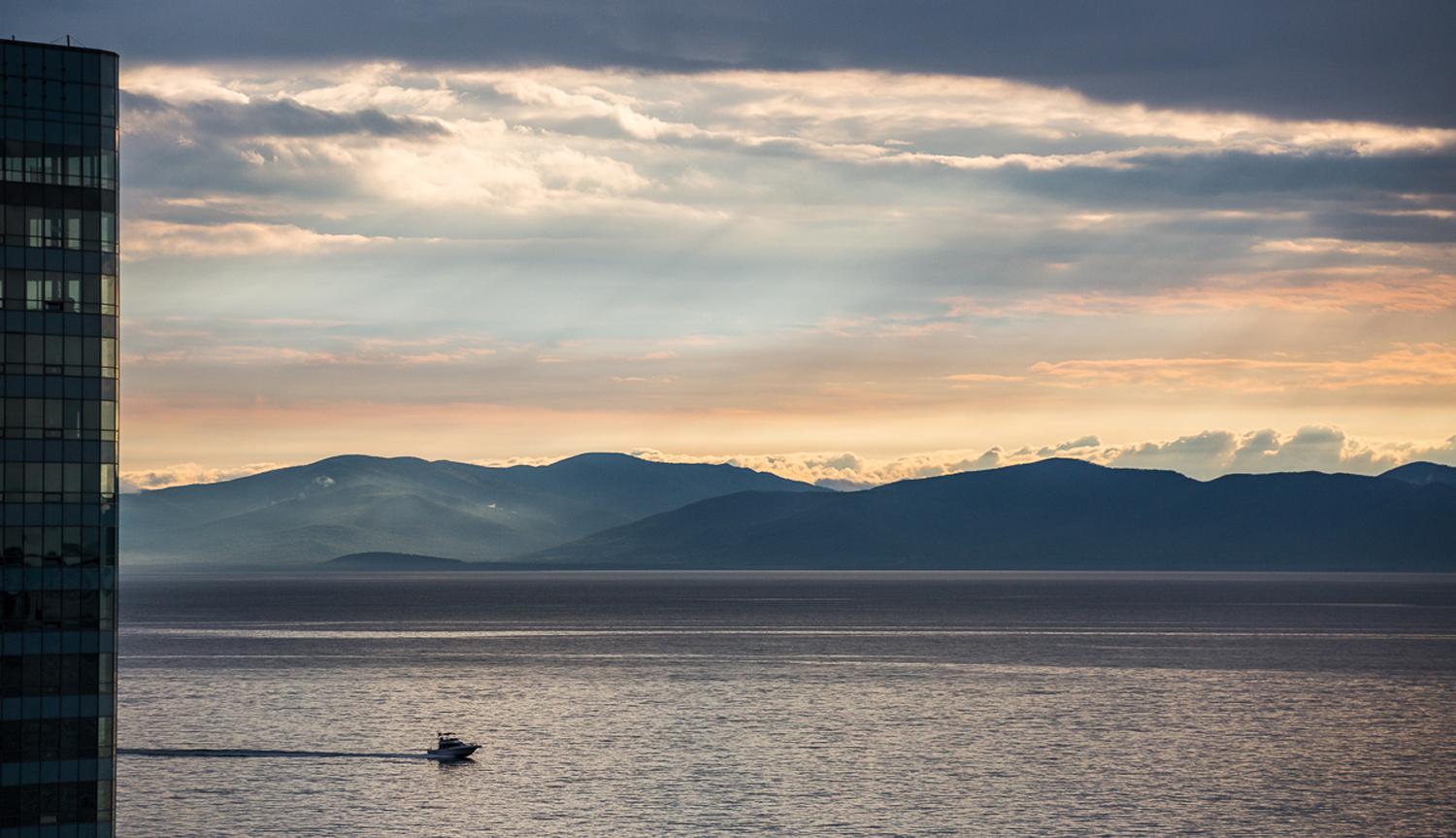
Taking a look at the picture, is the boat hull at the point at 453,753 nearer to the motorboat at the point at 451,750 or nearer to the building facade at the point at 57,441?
the motorboat at the point at 451,750

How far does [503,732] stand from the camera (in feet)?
598

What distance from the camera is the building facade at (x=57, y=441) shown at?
3669 inches

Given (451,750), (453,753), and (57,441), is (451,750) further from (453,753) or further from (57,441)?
(57,441)

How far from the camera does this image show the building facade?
3669 inches

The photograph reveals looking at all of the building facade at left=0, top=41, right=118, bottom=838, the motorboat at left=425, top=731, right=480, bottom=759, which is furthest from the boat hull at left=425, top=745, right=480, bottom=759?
the building facade at left=0, top=41, right=118, bottom=838

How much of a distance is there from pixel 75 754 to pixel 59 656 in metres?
5.62

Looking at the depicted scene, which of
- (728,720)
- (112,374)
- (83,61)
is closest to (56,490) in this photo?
(112,374)

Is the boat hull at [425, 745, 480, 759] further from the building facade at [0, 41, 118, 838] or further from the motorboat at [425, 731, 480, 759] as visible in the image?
the building facade at [0, 41, 118, 838]

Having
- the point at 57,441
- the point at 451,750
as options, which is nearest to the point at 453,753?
the point at 451,750

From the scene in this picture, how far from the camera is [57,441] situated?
313ft

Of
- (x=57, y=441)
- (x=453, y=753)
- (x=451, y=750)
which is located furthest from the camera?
(x=451, y=750)

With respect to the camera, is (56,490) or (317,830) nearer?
(56,490)

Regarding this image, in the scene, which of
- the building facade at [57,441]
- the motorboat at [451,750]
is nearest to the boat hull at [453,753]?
the motorboat at [451,750]

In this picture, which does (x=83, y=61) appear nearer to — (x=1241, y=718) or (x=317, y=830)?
(x=317, y=830)
